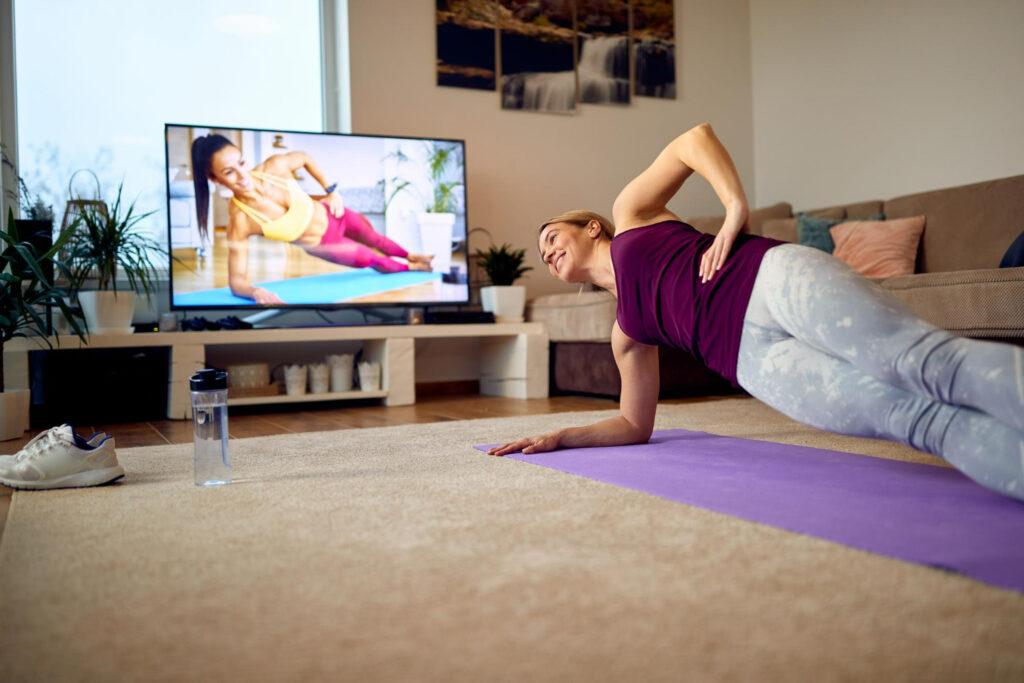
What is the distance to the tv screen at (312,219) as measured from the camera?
3.98m

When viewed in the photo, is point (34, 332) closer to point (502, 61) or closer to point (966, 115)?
point (502, 61)

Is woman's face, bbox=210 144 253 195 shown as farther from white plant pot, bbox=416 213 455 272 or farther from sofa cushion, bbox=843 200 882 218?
sofa cushion, bbox=843 200 882 218

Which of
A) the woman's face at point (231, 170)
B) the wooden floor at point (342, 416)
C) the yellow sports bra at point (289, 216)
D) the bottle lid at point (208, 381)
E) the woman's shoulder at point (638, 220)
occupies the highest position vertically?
the woman's face at point (231, 170)

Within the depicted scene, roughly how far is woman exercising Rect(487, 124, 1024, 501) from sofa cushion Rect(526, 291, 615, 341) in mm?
1841

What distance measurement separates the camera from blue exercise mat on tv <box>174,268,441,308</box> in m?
3.99

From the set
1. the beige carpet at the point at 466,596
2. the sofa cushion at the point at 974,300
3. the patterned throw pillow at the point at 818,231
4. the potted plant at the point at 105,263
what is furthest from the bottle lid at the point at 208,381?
the patterned throw pillow at the point at 818,231

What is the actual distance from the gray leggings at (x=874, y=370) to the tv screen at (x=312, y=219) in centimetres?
283

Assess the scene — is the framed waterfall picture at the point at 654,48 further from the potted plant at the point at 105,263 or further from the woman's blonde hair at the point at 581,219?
the woman's blonde hair at the point at 581,219

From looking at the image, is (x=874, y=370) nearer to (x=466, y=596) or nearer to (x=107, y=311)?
(x=466, y=596)

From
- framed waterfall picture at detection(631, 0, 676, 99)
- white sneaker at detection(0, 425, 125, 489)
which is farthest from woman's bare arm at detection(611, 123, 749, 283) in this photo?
framed waterfall picture at detection(631, 0, 676, 99)

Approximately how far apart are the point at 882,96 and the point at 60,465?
453 centimetres

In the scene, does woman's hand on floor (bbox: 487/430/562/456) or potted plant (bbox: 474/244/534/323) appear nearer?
woman's hand on floor (bbox: 487/430/562/456)

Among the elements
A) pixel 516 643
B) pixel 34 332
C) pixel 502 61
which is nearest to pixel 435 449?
pixel 516 643

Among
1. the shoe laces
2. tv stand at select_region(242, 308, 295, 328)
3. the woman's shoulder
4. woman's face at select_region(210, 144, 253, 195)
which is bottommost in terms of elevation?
the shoe laces
